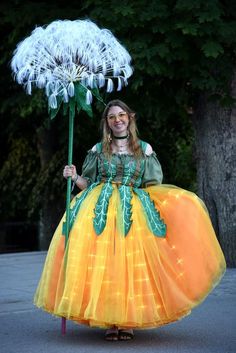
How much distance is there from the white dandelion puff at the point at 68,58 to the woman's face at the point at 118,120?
7.2 inches

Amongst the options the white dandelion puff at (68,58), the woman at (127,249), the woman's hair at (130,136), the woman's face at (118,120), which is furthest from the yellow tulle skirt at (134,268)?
the white dandelion puff at (68,58)

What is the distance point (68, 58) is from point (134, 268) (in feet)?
5.65

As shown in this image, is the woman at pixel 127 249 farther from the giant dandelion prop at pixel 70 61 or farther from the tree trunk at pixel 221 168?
the tree trunk at pixel 221 168

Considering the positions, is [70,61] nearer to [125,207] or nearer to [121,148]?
[121,148]

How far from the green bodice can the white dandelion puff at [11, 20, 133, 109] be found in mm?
571

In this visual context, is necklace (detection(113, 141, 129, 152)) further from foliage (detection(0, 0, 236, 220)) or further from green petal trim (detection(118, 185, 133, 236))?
foliage (detection(0, 0, 236, 220))

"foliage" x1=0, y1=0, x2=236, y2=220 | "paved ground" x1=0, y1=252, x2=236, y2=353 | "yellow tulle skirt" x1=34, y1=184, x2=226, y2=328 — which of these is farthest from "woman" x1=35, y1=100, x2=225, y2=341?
"foliage" x1=0, y1=0, x2=236, y2=220

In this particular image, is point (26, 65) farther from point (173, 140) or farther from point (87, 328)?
point (173, 140)

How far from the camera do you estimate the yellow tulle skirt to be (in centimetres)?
695

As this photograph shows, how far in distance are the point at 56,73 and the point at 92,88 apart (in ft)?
1.04

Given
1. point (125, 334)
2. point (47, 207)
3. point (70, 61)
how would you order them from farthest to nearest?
1. point (47, 207)
2. point (70, 61)
3. point (125, 334)

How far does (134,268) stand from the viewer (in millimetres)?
7047

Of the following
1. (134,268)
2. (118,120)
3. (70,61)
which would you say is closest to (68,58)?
(70,61)

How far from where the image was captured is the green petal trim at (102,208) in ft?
23.6
